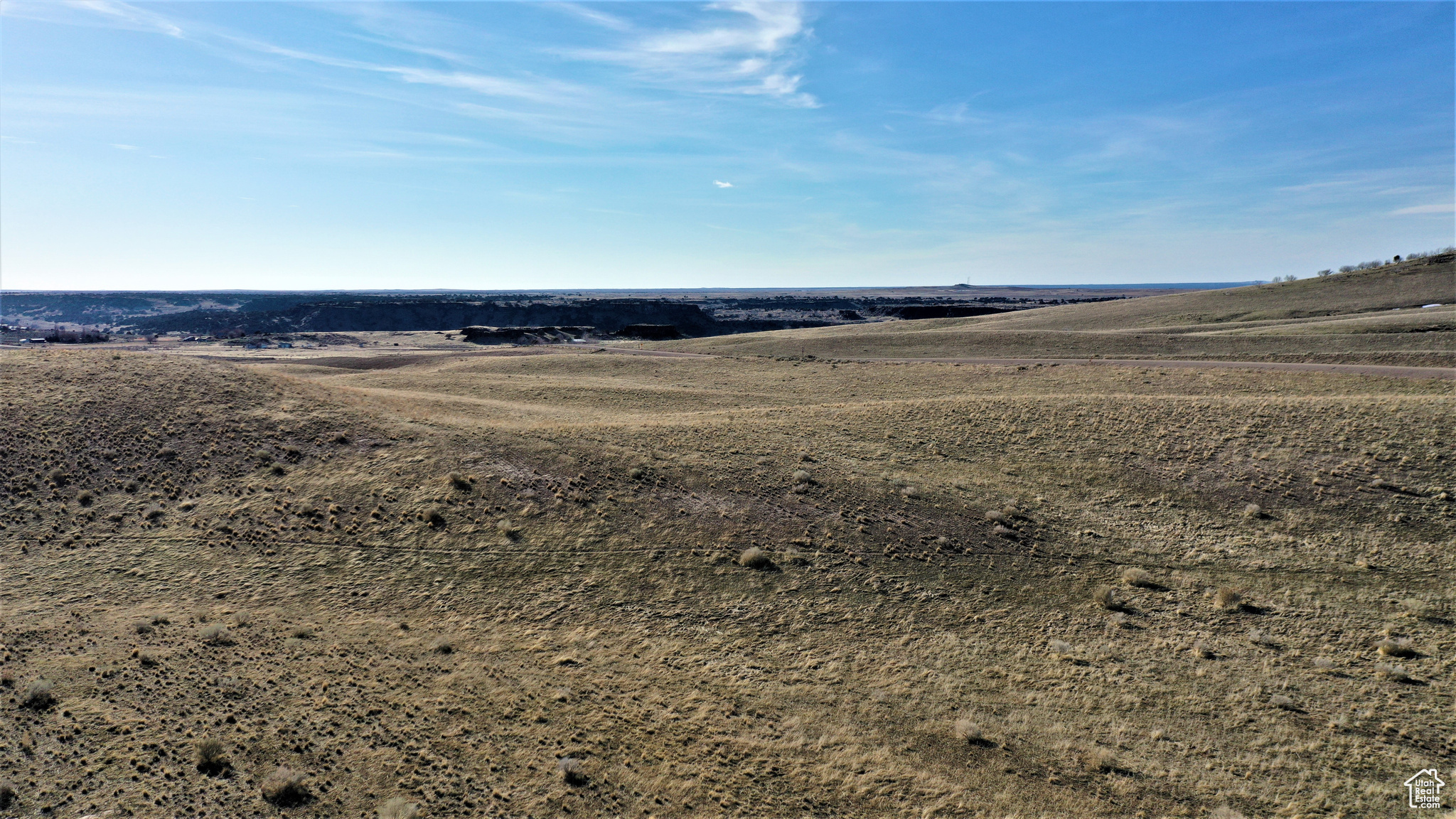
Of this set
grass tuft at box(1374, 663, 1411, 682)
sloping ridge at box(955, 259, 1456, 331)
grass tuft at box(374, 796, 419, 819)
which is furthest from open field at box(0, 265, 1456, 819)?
sloping ridge at box(955, 259, 1456, 331)

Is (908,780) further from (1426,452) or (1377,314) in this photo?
(1377,314)

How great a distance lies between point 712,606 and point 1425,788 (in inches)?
604

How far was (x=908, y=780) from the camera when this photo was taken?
1218 centimetres

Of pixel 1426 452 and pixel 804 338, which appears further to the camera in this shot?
pixel 804 338

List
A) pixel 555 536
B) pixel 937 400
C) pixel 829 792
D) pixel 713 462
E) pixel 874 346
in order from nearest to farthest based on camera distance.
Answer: pixel 829 792 → pixel 555 536 → pixel 713 462 → pixel 937 400 → pixel 874 346

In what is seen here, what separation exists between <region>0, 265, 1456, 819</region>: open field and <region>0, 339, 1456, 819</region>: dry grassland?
110mm

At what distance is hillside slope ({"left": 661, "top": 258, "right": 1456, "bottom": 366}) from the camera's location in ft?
158

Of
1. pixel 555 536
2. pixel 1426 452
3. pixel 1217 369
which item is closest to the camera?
pixel 555 536

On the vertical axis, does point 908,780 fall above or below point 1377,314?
below

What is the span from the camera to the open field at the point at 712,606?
39.2ft

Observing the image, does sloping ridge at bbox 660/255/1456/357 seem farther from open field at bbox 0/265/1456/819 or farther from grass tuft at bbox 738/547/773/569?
grass tuft at bbox 738/547/773/569

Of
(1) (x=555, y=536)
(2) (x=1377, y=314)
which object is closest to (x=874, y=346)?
(2) (x=1377, y=314)

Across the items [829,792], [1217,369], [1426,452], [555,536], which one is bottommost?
[829,792]

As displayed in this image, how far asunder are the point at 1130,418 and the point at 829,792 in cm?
2918
